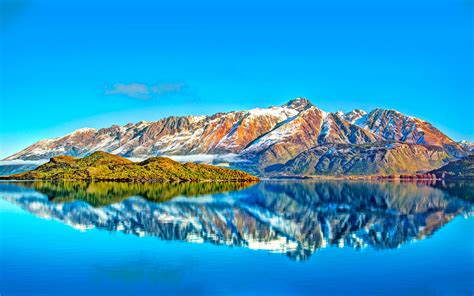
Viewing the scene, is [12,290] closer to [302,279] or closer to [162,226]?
[302,279]

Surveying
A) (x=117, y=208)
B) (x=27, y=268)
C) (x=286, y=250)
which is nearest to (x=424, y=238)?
(x=286, y=250)

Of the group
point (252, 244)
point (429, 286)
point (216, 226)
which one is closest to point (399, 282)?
point (429, 286)

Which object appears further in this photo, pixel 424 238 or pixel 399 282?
pixel 424 238

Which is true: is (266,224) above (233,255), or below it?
above

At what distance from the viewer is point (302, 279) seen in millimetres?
51281

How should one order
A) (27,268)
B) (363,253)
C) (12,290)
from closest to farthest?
(12,290) → (27,268) → (363,253)

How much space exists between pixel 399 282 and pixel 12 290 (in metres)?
39.3

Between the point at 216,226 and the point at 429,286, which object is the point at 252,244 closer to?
the point at 216,226

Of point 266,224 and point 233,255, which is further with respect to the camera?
point 266,224

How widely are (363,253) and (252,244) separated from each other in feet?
52.6

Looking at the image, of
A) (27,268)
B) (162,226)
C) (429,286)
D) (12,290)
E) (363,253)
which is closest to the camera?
(12,290)

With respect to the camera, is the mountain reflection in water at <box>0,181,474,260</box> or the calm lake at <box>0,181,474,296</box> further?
the mountain reflection in water at <box>0,181,474,260</box>

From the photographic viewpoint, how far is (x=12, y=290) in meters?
46.8

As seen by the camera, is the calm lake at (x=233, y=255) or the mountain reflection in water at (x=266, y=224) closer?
the calm lake at (x=233, y=255)
